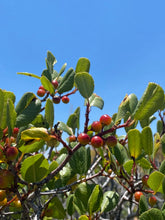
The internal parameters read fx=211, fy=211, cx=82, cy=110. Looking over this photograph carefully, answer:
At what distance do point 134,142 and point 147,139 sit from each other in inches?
3.1

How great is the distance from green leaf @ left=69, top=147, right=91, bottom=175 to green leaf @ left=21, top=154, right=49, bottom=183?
296 millimetres

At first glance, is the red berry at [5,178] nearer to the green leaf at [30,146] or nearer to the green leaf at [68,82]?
the green leaf at [30,146]

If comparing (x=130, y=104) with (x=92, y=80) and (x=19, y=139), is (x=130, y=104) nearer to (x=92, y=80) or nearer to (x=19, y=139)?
(x=92, y=80)

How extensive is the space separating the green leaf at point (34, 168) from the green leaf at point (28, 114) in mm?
186

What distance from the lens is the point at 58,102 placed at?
150cm

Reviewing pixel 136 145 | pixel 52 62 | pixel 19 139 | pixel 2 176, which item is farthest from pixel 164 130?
pixel 2 176

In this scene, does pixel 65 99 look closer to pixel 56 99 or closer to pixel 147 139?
pixel 56 99

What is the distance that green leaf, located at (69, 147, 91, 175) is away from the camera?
4.51 feet

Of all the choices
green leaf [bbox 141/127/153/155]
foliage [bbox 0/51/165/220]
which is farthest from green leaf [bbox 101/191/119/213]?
green leaf [bbox 141/127/153/155]

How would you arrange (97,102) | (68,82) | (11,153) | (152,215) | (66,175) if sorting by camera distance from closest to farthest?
(152,215) < (11,153) < (97,102) < (68,82) < (66,175)

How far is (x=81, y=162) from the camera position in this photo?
4.53 feet

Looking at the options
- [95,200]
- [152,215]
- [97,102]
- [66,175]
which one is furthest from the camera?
[66,175]

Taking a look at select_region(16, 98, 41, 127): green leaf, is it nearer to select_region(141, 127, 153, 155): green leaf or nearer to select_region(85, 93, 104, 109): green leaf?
select_region(85, 93, 104, 109): green leaf

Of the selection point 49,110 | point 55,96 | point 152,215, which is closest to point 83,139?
point 49,110
